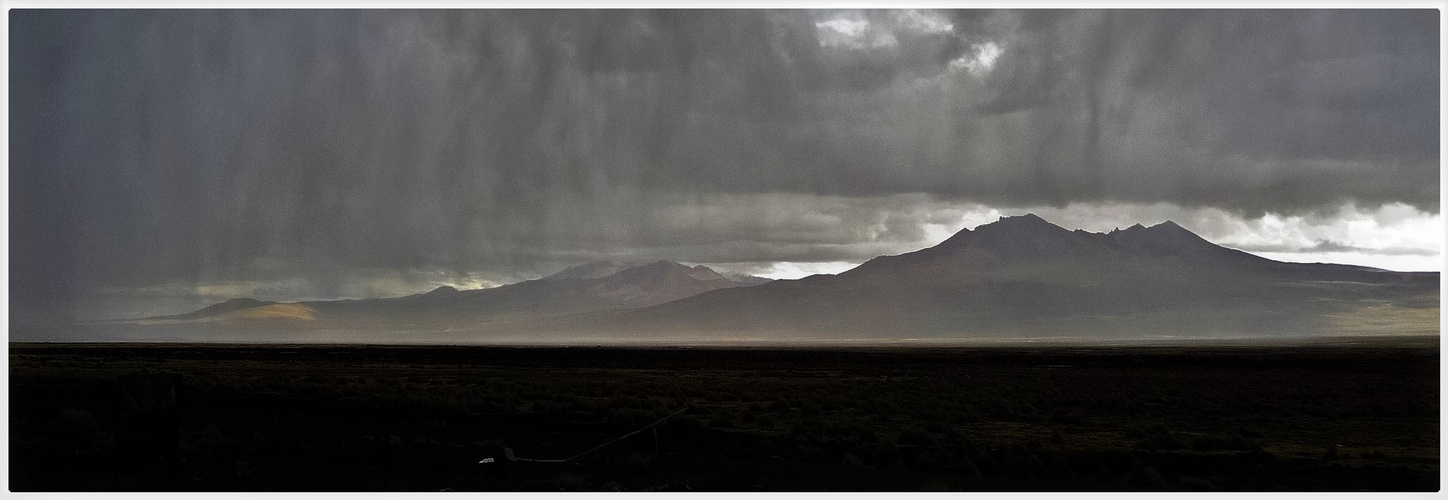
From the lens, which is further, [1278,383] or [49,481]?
[1278,383]

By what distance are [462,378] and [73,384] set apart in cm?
1444

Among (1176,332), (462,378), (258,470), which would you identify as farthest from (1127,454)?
(1176,332)

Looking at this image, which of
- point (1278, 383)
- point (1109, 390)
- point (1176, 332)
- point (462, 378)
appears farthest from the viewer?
point (1176, 332)

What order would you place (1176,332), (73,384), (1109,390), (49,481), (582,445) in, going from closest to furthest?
(49,481) → (582,445) → (73,384) → (1109,390) → (1176,332)

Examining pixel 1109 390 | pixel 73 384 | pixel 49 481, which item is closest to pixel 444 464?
pixel 49 481

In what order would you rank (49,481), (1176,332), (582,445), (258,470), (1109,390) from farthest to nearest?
(1176,332)
(1109,390)
(582,445)
(258,470)
(49,481)

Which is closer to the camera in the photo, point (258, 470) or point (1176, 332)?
point (258, 470)

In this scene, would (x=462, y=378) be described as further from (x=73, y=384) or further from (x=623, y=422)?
(x=623, y=422)

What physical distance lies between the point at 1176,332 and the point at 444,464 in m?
193

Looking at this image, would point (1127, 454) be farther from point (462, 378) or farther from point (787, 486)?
point (462, 378)

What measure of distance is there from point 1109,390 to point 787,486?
84.6 ft

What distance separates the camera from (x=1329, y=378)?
138ft

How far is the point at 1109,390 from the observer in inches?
1357

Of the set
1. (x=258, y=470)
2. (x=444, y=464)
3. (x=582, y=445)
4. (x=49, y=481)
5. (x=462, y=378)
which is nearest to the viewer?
(x=49, y=481)
